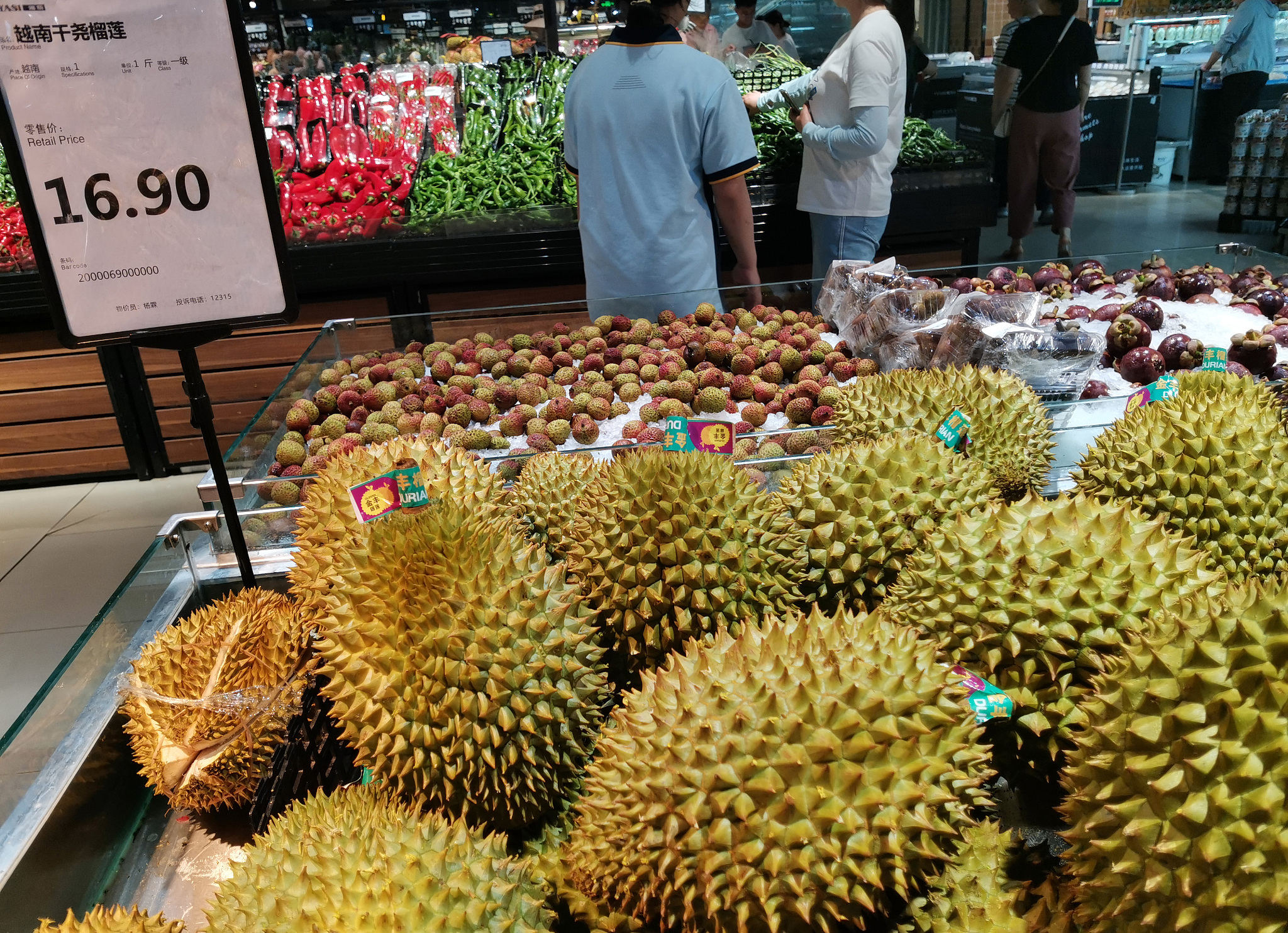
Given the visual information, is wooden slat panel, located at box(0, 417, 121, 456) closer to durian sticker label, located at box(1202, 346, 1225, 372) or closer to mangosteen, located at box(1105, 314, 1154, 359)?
mangosteen, located at box(1105, 314, 1154, 359)

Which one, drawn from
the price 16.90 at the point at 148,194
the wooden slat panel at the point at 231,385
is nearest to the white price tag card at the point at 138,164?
the price 16.90 at the point at 148,194

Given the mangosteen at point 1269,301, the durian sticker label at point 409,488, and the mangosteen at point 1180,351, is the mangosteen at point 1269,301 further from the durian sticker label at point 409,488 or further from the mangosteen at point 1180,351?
the durian sticker label at point 409,488

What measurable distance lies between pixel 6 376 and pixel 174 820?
5.09 metres

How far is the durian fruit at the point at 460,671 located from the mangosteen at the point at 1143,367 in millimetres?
2555

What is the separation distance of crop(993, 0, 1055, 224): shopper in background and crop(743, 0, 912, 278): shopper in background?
1.52m

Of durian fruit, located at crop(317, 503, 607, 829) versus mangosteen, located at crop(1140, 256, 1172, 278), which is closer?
durian fruit, located at crop(317, 503, 607, 829)

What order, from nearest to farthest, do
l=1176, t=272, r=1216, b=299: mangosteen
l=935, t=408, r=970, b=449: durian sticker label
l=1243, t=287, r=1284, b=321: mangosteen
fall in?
1. l=935, t=408, r=970, b=449: durian sticker label
2. l=1243, t=287, r=1284, b=321: mangosteen
3. l=1176, t=272, r=1216, b=299: mangosteen

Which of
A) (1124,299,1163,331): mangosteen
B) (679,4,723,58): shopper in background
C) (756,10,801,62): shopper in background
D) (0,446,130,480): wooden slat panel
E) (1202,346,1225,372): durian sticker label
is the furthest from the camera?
Answer: (756,10,801,62): shopper in background

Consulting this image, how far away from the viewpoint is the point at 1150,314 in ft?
10.5

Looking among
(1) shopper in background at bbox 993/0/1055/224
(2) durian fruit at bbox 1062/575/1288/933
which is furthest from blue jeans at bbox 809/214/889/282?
(2) durian fruit at bbox 1062/575/1288/933

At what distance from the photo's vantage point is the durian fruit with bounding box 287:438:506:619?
137 cm

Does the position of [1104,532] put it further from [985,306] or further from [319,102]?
[319,102]

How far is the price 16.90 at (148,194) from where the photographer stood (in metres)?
1.37

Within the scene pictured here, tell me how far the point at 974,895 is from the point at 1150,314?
2.91 metres
